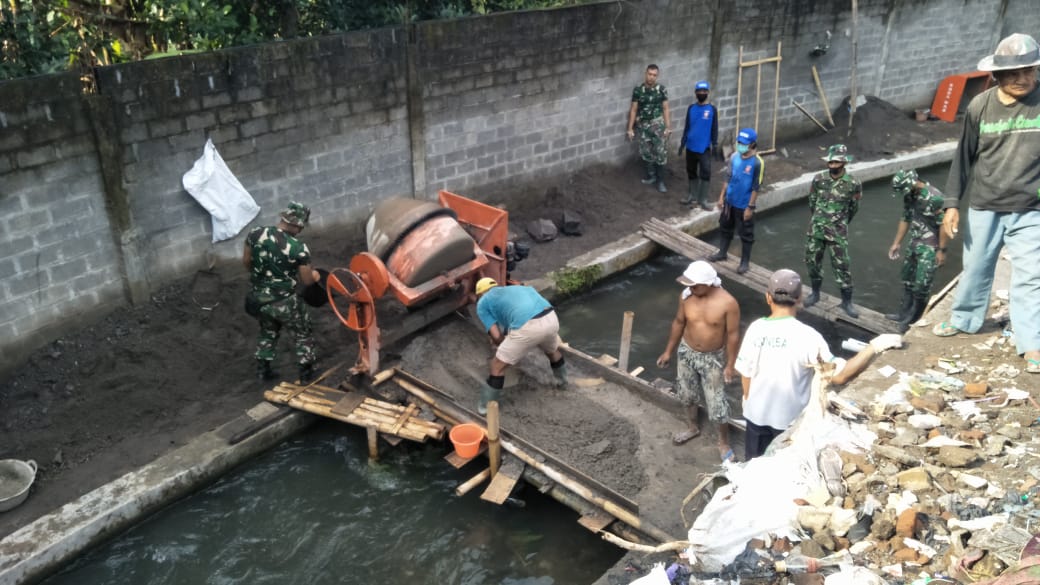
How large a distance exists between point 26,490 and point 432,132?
19.8 ft

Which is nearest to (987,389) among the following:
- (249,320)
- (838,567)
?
(838,567)

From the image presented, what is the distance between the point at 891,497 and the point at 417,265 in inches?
176

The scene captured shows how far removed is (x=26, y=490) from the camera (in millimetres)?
6250

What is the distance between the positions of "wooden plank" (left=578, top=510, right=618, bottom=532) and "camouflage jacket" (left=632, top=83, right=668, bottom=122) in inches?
295

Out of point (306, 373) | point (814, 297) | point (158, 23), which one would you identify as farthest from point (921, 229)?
point (158, 23)

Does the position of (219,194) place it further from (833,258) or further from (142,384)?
(833,258)

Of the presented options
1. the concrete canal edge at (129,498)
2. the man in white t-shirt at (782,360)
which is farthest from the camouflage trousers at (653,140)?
the man in white t-shirt at (782,360)

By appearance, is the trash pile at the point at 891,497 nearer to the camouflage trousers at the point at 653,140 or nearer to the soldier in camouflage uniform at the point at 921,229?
the soldier in camouflage uniform at the point at 921,229

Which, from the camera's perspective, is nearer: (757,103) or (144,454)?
(144,454)

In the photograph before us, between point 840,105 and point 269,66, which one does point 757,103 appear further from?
point 269,66

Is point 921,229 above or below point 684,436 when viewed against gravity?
above

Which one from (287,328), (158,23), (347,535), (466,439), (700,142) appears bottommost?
(347,535)

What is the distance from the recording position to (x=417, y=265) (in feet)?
24.1

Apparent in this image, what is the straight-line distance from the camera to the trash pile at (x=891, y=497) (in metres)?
3.84
